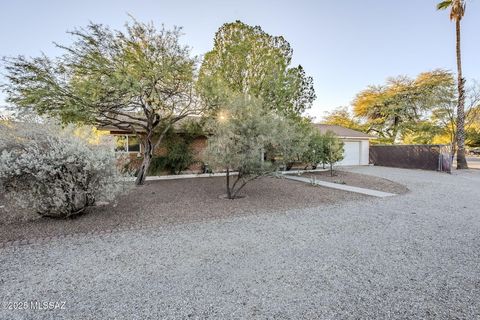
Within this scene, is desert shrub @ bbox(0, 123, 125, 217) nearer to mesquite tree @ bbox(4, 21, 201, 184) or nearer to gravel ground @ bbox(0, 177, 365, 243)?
gravel ground @ bbox(0, 177, 365, 243)

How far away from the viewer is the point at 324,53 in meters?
14.8

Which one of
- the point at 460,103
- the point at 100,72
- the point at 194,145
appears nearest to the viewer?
the point at 100,72

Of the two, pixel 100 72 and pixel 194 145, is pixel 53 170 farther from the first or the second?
pixel 194 145

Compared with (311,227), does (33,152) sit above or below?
above

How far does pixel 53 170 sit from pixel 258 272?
4.94m

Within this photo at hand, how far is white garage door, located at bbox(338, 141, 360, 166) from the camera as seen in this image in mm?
21250

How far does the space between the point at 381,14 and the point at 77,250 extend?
1655cm

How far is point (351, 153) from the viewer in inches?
851

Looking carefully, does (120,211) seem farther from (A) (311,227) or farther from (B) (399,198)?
(B) (399,198)

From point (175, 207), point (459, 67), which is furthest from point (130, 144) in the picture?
point (459, 67)

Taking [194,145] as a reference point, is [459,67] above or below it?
above

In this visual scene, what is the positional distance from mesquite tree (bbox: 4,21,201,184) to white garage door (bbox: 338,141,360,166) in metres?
17.1

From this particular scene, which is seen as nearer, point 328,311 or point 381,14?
point 328,311

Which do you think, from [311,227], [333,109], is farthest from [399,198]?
[333,109]
